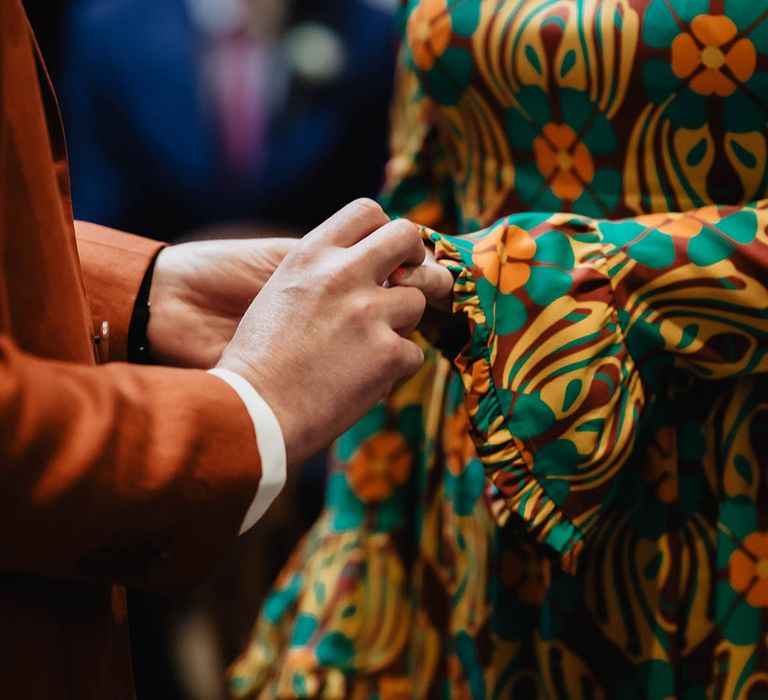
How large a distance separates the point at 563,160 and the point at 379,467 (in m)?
0.34

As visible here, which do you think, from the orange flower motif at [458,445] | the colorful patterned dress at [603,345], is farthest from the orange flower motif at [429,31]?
the orange flower motif at [458,445]

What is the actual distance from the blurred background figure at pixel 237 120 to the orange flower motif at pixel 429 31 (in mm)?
770

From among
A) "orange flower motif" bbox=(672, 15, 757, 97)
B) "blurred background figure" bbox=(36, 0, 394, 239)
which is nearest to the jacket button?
"orange flower motif" bbox=(672, 15, 757, 97)

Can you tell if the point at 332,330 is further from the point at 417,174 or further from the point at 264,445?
the point at 417,174

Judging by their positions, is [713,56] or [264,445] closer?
[264,445]

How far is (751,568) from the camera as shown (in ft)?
2.43

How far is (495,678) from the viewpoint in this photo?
0.86 metres

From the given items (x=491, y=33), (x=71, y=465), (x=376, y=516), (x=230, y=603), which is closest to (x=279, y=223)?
(x=230, y=603)

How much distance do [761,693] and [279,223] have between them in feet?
3.53

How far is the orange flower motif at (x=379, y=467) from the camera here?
995mm

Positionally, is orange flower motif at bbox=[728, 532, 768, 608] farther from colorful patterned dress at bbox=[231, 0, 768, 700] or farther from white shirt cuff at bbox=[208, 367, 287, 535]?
white shirt cuff at bbox=[208, 367, 287, 535]

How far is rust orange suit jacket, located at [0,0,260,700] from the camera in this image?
0.51 m

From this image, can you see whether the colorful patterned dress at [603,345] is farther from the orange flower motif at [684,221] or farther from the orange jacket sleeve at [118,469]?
the orange jacket sleeve at [118,469]

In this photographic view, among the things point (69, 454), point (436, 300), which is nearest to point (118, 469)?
point (69, 454)
